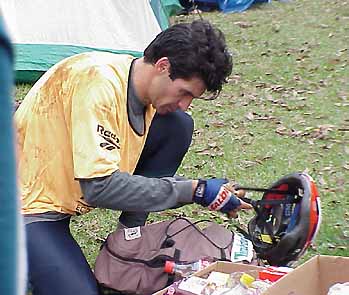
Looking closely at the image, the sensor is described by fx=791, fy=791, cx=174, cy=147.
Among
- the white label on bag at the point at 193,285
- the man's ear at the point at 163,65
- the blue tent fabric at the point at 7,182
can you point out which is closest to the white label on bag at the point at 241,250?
the white label on bag at the point at 193,285

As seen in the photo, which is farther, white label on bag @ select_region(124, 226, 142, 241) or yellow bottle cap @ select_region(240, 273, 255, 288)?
white label on bag @ select_region(124, 226, 142, 241)

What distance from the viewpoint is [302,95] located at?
20.2 ft

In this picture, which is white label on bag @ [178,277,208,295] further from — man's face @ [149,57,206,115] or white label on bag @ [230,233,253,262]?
man's face @ [149,57,206,115]

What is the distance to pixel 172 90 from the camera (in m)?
2.48

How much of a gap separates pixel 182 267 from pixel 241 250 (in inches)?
9.1

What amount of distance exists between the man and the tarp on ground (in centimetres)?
327

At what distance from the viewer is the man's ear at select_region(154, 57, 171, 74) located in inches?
96.4

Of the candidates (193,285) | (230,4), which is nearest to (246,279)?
(193,285)

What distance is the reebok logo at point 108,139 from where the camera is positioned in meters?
2.40

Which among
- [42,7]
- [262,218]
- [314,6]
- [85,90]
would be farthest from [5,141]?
[314,6]

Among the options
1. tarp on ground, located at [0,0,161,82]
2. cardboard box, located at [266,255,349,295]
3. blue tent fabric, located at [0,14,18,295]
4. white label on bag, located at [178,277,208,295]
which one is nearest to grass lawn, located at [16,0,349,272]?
tarp on ground, located at [0,0,161,82]

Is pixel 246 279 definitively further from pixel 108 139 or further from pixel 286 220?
pixel 108 139

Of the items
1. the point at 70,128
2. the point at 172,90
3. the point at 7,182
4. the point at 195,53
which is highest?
the point at 7,182

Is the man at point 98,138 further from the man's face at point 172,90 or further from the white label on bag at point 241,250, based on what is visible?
the white label on bag at point 241,250
